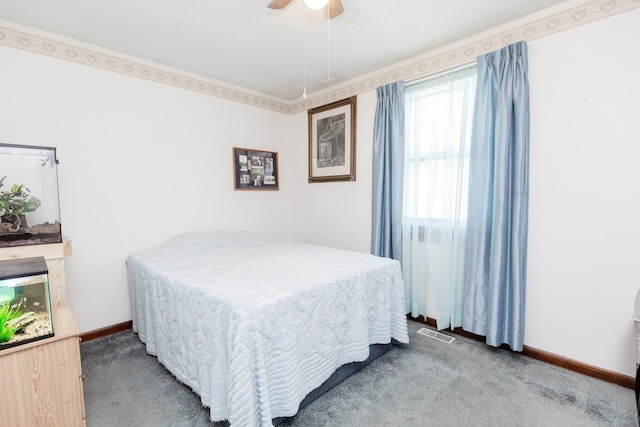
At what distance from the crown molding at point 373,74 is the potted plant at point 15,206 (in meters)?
1.09

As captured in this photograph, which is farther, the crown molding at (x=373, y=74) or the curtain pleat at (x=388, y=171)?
the curtain pleat at (x=388, y=171)

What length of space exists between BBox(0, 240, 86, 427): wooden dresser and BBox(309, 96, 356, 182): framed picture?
8.70ft

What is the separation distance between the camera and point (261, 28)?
2219mm

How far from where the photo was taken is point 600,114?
190cm

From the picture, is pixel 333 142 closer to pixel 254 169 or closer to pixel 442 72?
pixel 254 169

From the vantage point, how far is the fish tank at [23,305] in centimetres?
134

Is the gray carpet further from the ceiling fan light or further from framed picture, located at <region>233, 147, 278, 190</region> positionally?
the ceiling fan light

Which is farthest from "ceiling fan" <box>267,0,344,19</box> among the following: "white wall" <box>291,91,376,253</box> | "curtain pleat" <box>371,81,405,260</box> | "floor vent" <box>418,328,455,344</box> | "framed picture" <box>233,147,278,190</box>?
"floor vent" <box>418,328,455,344</box>

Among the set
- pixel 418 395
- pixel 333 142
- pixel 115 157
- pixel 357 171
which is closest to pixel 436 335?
pixel 418 395

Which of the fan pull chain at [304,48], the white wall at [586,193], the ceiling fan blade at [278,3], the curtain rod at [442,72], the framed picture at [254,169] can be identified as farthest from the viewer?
the framed picture at [254,169]

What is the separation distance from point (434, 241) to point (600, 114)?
1.41 meters

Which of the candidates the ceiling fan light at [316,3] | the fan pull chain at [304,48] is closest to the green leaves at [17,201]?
the fan pull chain at [304,48]

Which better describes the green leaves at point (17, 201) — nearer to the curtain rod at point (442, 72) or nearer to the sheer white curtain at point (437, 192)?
the sheer white curtain at point (437, 192)

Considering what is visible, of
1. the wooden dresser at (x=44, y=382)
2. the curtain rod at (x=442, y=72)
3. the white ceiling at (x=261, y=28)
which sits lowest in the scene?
the wooden dresser at (x=44, y=382)
